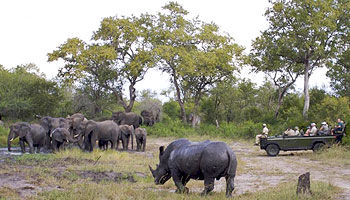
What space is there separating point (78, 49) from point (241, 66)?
1346cm

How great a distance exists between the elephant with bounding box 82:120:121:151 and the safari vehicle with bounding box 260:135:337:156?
762cm

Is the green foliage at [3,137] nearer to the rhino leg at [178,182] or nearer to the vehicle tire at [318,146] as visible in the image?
the vehicle tire at [318,146]

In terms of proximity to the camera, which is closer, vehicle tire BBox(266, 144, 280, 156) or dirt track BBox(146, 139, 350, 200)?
dirt track BBox(146, 139, 350, 200)

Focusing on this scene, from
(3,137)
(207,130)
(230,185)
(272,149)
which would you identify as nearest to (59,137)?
(3,137)

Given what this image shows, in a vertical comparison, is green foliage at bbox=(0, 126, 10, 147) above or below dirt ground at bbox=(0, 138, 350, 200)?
above

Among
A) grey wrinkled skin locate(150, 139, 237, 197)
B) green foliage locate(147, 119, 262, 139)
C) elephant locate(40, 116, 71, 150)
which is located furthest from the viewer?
green foliage locate(147, 119, 262, 139)

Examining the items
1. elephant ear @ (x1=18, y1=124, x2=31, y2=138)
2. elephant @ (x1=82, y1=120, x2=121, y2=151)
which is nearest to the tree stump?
elephant @ (x1=82, y1=120, x2=121, y2=151)

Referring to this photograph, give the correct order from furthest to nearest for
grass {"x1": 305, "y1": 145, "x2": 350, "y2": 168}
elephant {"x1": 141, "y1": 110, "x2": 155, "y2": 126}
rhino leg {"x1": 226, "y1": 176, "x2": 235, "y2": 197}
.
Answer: elephant {"x1": 141, "y1": 110, "x2": 155, "y2": 126}, grass {"x1": 305, "y1": 145, "x2": 350, "y2": 168}, rhino leg {"x1": 226, "y1": 176, "x2": 235, "y2": 197}

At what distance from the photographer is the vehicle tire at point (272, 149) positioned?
74.6 ft

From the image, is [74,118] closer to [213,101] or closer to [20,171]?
[20,171]

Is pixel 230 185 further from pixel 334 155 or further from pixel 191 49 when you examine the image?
pixel 191 49

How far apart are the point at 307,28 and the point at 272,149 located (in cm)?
1137

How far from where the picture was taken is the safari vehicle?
72.6 feet

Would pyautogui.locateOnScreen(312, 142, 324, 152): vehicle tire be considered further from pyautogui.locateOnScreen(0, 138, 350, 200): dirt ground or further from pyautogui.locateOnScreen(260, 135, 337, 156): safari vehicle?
pyautogui.locateOnScreen(0, 138, 350, 200): dirt ground
